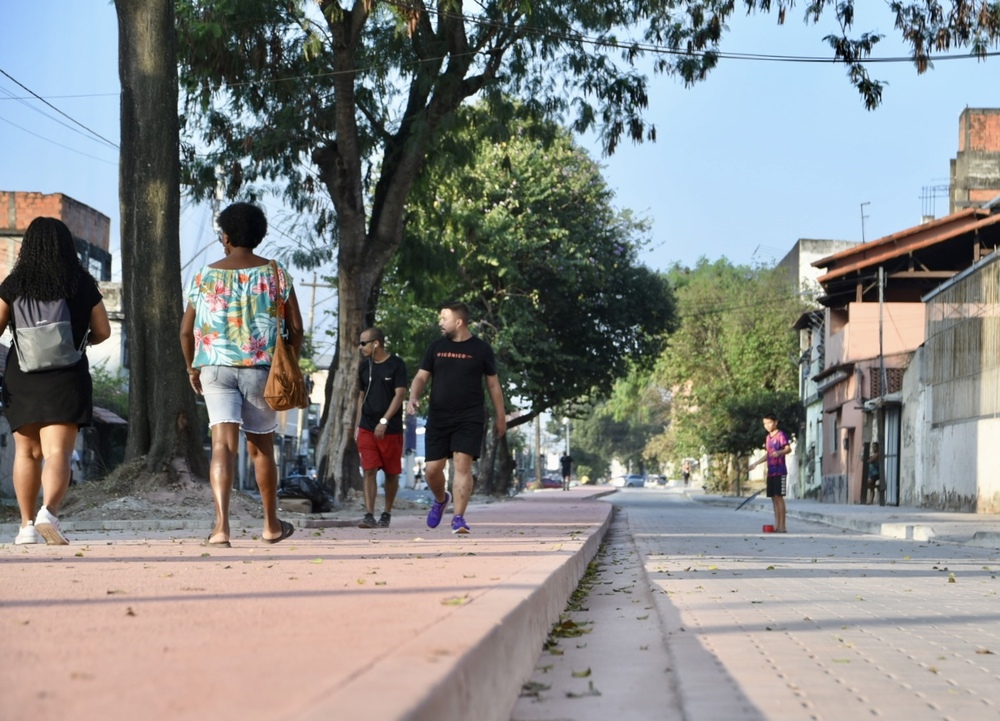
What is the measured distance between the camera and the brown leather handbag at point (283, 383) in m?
8.47

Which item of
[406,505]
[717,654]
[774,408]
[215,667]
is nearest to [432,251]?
[406,505]

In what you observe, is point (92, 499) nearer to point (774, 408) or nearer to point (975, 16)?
point (975, 16)

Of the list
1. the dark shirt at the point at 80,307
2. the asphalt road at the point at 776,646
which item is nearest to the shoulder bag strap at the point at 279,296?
the dark shirt at the point at 80,307

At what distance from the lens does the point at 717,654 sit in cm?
590

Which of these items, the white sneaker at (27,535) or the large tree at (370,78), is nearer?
the white sneaker at (27,535)

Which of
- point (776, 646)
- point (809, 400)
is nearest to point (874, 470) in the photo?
point (809, 400)

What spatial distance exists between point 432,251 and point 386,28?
4.56 metres

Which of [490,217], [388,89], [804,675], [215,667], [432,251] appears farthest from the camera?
[490,217]

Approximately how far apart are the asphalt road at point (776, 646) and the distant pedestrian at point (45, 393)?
10.7 ft

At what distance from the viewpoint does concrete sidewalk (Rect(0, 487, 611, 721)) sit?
9.69 feet

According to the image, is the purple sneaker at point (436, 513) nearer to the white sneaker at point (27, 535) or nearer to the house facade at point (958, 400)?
the white sneaker at point (27, 535)

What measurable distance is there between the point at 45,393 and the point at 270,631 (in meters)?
4.72

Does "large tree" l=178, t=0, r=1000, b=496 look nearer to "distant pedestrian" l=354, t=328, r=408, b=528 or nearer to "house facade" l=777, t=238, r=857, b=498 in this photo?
"distant pedestrian" l=354, t=328, r=408, b=528

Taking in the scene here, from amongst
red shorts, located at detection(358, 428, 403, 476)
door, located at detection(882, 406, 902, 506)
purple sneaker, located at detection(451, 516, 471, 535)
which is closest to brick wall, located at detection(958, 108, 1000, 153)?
door, located at detection(882, 406, 902, 506)
